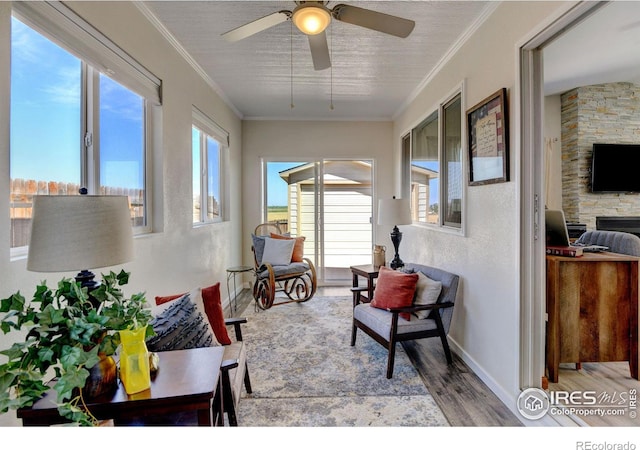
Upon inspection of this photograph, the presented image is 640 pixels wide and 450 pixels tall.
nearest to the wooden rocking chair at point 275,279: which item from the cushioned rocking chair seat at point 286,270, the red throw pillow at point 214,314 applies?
the cushioned rocking chair seat at point 286,270

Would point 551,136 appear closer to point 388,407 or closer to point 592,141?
point 592,141

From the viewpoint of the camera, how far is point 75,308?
1013mm

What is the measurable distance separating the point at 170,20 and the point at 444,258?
308cm

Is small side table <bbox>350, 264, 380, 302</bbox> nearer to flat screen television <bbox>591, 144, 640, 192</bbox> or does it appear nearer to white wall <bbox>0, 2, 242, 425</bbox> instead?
white wall <bbox>0, 2, 242, 425</bbox>

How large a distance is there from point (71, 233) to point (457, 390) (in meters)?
2.38

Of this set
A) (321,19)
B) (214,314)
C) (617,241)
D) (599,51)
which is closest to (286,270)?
(214,314)

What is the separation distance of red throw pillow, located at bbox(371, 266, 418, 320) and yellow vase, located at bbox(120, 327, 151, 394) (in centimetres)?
185

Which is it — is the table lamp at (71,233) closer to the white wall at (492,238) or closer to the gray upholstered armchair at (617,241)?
the white wall at (492,238)

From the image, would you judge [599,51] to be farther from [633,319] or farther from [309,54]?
[309,54]

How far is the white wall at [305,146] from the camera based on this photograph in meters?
5.12

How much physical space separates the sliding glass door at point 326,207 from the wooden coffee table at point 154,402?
409 cm

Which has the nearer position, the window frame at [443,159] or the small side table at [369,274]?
the window frame at [443,159]

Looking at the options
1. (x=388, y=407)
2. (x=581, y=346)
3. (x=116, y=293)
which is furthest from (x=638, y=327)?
(x=116, y=293)

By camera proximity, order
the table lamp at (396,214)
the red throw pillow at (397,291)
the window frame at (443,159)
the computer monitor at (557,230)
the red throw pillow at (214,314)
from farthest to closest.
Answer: the table lamp at (396,214), the window frame at (443,159), the red throw pillow at (397,291), the computer monitor at (557,230), the red throw pillow at (214,314)
